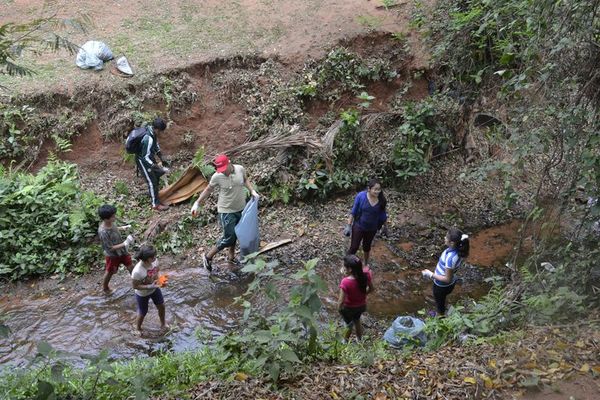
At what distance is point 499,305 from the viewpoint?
5555 millimetres

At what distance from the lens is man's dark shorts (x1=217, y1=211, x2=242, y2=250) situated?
7711 millimetres

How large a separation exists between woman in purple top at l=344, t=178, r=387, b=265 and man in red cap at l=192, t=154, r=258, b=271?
4.76 ft

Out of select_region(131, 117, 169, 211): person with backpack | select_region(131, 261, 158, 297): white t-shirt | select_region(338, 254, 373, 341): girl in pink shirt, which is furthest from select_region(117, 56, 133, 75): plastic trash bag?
select_region(338, 254, 373, 341): girl in pink shirt

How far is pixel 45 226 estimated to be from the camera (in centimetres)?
849

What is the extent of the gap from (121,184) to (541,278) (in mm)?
6972

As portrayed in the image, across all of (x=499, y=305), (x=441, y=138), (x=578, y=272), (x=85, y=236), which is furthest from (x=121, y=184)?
(x=578, y=272)

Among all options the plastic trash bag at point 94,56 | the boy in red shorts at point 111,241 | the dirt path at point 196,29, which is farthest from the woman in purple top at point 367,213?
the plastic trash bag at point 94,56

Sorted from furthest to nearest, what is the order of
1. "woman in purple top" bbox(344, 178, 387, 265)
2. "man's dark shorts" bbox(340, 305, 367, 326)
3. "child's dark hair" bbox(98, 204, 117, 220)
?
"woman in purple top" bbox(344, 178, 387, 265) < "child's dark hair" bbox(98, 204, 117, 220) < "man's dark shorts" bbox(340, 305, 367, 326)

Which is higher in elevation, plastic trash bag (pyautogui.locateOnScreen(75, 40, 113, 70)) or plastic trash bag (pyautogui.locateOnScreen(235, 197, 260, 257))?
plastic trash bag (pyautogui.locateOnScreen(75, 40, 113, 70))

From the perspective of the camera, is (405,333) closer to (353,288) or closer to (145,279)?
(353,288)

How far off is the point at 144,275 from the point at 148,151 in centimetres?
304

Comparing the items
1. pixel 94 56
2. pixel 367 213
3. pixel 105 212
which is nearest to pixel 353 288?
pixel 367 213

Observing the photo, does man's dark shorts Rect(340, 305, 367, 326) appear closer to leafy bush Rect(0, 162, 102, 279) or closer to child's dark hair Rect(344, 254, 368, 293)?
child's dark hair Rect(344, 254, 368, 293)

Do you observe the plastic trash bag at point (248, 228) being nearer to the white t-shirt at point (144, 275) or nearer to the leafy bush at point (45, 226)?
the white t-shirt at point (144, 275)
